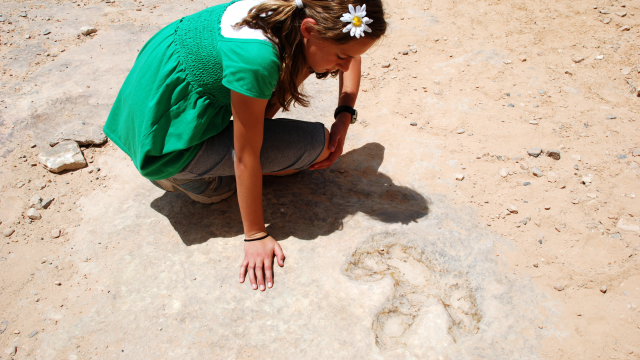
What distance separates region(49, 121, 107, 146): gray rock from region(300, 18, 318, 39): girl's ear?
1.68 metres

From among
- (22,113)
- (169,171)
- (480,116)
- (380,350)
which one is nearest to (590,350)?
(380,350)

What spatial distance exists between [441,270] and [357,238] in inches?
14.9

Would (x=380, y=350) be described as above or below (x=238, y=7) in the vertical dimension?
below

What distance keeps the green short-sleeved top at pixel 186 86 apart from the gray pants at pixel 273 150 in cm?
5

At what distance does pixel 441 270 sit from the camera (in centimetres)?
177

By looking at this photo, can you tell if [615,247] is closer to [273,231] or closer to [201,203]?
[273,231]

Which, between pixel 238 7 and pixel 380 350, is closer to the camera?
pixel 380 350

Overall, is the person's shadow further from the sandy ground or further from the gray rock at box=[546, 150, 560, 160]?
the gray rock at box=[546, 150, 560, 160]

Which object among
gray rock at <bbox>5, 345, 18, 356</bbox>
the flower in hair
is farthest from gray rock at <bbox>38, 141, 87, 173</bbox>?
the flower in hair

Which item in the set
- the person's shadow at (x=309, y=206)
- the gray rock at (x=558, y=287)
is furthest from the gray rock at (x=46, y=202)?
the gray rock at (x=558, y=287)

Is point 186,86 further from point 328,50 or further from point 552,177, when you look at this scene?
point 552,177

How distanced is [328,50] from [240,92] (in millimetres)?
362

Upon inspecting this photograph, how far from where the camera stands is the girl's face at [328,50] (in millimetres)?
1530

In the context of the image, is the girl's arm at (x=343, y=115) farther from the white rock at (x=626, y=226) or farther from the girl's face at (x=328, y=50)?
the white rock at (x=626, y=226)
